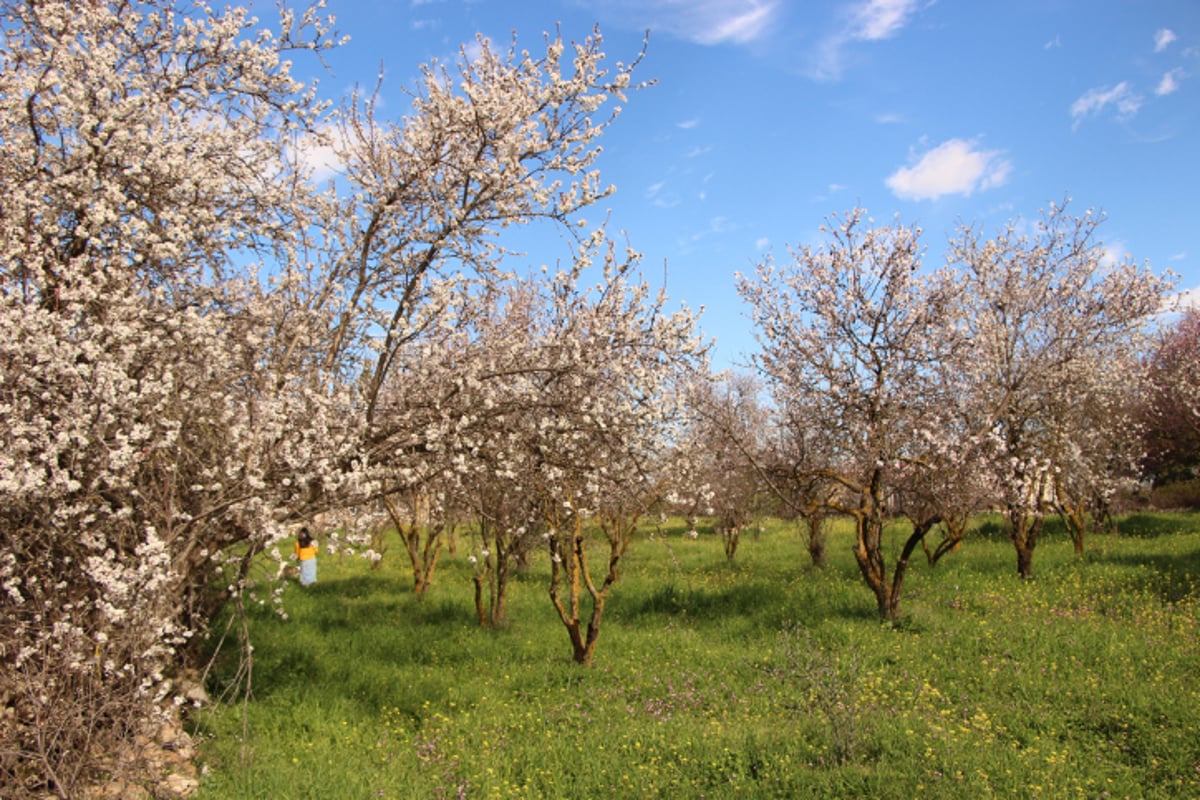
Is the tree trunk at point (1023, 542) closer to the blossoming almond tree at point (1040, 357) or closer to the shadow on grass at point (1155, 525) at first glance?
the blossoming almond tree at point (1040, 357)

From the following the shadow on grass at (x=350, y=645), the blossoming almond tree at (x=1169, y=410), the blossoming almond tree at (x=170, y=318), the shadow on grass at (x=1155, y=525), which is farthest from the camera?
the blossoming almond tree at (x=1169, y=410)

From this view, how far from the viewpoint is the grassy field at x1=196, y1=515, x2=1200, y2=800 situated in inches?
255

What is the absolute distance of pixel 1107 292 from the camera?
16.6 m

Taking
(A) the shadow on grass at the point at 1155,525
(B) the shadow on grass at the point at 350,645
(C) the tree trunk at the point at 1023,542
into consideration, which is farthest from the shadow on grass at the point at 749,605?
(A) the shadow on grass at the point at 1155,525

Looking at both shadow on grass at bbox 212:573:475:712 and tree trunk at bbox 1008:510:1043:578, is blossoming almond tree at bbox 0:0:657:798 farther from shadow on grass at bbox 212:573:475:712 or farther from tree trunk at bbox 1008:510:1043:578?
tree trunk at bbox 1008:510:1043:578

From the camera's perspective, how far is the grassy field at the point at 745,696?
6480mm

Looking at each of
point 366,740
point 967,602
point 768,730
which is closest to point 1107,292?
point 967,602

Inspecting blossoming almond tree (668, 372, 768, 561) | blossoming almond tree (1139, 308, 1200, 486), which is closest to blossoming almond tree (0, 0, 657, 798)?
blossoming almond tree (668, 372, 768, 561)

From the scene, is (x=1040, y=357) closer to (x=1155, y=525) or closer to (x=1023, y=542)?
(x=1023, y=542)

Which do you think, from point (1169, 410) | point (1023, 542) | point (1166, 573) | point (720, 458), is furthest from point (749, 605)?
point (1169, 410)

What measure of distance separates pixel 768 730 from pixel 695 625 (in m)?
4.87

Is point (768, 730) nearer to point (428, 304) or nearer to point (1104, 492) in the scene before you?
point (428, 304)

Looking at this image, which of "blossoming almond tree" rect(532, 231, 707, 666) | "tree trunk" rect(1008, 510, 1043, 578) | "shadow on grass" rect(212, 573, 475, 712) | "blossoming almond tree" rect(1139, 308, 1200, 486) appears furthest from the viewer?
"blossoming almond tree" rect(1139, 308, 1200, 486)

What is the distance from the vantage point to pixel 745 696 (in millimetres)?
8766
